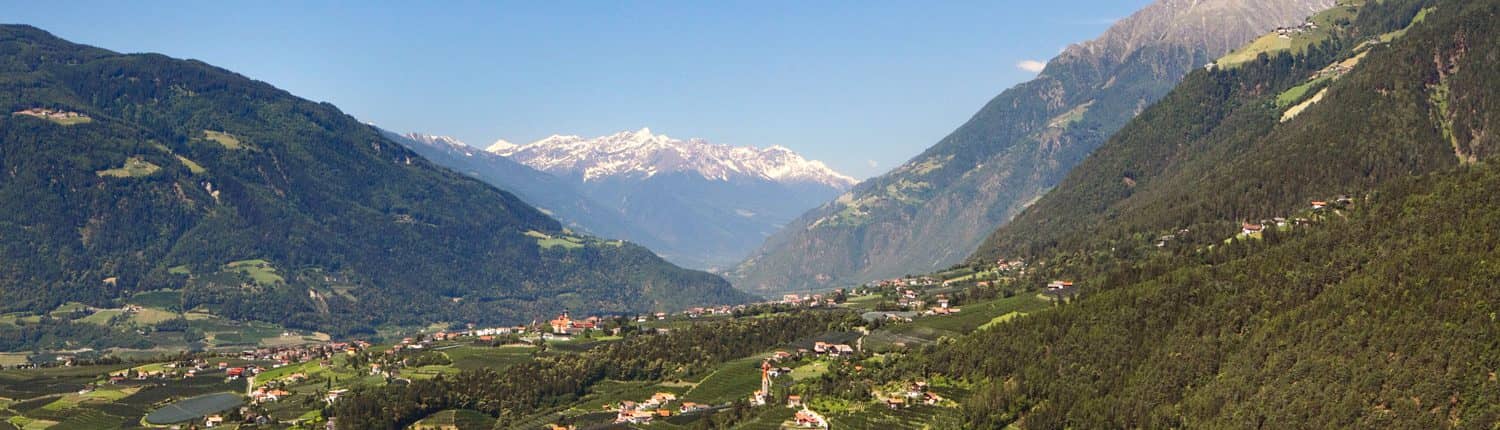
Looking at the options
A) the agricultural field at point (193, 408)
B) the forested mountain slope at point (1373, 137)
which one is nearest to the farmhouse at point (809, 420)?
the agricultural field at point (193, 408)

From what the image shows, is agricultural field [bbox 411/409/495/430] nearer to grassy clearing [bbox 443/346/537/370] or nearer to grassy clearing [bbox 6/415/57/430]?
grassy clearing [bbox 443/346/537/370]

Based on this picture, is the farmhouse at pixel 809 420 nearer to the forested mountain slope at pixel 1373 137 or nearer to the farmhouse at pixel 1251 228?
the farmhouse at pixel 1251 228

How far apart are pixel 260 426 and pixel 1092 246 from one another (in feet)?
379

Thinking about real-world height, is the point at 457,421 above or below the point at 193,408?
below

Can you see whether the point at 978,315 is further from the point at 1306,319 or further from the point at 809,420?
the point at 1306,319

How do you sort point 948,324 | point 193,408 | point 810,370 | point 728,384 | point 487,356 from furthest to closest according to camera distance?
point 487,356, point 948,324, point 193,408, point 728,384, point 810,370

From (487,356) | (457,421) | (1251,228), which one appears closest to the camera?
(457,421)

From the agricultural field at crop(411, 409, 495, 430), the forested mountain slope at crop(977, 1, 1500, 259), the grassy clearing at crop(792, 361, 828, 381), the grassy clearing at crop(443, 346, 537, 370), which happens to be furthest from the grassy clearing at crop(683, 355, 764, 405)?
the forested mountain slope at crop(977, 1, 1500, 259)

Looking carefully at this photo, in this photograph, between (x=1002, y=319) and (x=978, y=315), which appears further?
(x=978, y=315)

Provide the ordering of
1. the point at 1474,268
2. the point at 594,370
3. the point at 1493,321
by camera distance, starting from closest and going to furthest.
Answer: the point at 1493,321, the point at 1474,268, the point at 594,370

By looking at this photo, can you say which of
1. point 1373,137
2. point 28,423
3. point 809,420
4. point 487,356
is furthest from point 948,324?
point 28,423

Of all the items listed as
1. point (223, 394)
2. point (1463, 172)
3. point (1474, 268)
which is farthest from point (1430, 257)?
point (223, 394)

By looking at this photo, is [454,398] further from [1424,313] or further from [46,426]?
[1424,313]

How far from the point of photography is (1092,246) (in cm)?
19550
